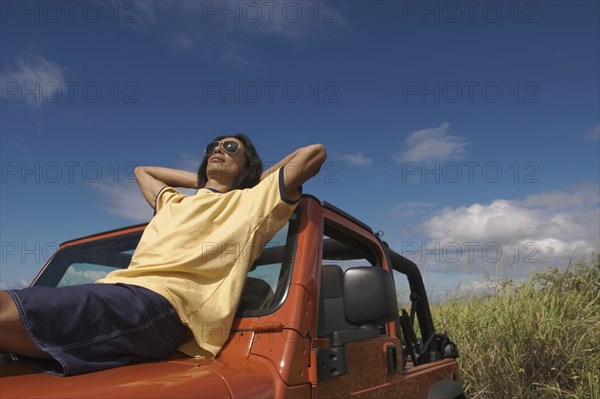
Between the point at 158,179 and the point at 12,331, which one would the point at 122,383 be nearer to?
the point at 12,331

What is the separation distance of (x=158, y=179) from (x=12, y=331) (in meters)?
1.65

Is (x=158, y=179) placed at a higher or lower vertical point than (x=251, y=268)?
higher

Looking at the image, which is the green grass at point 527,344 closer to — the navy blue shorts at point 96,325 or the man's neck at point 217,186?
the man's neck at point 217,186

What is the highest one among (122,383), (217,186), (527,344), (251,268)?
(217,186)

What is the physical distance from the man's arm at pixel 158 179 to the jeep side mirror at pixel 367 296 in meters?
1.45

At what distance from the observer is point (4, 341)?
1.64 m

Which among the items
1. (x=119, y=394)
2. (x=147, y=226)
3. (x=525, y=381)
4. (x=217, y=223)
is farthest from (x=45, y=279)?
(x=525, y=381)

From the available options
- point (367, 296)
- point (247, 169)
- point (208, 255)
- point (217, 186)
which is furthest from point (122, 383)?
point (247, 169)

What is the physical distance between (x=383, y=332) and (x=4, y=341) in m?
1.82

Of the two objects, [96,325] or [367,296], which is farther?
[367,296]

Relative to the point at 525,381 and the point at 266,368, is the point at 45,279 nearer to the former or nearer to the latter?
the point at 266,368

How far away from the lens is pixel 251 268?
91.4 inches

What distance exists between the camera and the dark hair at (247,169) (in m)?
2.97

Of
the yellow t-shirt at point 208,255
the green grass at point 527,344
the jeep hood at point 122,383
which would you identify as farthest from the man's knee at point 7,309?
the green grass at point 527,344
